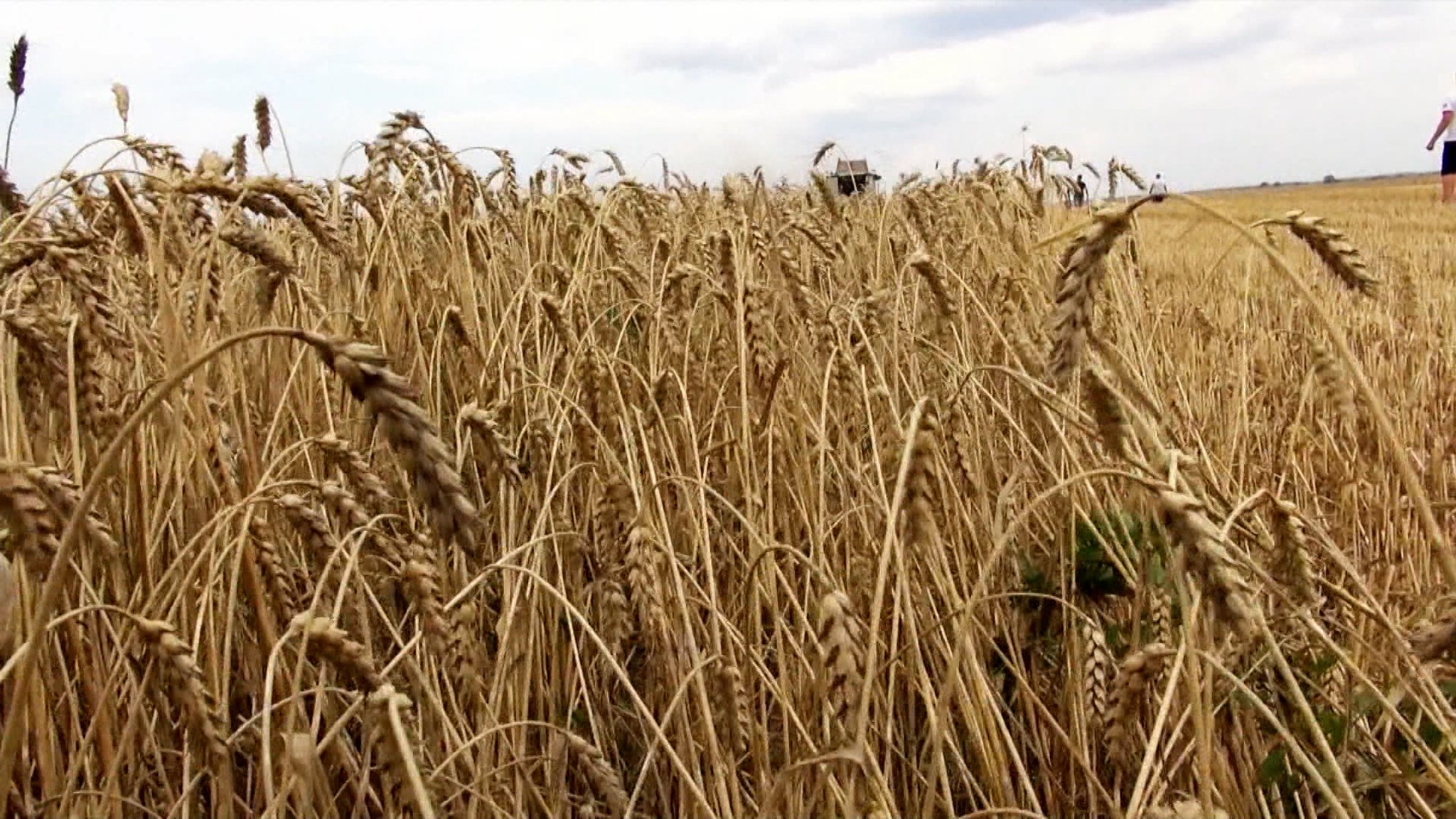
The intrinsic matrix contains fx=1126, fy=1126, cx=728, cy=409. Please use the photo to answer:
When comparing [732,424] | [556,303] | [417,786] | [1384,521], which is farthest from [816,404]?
[417,786]

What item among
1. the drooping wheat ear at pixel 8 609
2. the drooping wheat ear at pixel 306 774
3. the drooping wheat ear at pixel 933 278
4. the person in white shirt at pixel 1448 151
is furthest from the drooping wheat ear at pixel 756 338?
the person in white shirt at pixel 1448 151

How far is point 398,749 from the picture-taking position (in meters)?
0.72

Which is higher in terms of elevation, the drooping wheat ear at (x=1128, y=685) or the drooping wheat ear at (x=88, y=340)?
the drooping wheat ear at (x=88, y=340)

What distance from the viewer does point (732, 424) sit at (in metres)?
1.98

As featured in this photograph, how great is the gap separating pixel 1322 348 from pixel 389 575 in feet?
4.10

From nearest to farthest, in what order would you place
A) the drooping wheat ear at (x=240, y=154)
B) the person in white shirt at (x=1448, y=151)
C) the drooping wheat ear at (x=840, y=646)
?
the drooping wheat ear at (x=840, y=646) < the drooping wheat ear at (x=240, y=154) < the person in white shirt at (x=1448, y=151)

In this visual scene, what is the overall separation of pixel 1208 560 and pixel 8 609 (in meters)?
0.97

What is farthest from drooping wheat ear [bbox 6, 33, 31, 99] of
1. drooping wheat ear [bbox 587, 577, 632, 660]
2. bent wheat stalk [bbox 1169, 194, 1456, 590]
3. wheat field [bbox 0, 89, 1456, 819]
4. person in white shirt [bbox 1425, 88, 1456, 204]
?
person in white shirt [bbox 1425, 88, 1456, 204]

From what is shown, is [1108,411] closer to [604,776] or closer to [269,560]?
[604,776]

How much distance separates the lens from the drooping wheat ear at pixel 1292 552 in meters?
1.05

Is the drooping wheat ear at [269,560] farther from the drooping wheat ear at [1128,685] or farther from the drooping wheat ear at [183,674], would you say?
the drooping wheat ear at [1128,685]

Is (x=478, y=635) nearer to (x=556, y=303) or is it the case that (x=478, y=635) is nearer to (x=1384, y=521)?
(x=556, y=303)

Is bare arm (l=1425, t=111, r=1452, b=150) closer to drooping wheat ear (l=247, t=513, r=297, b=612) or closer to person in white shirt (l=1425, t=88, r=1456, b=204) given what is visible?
person in white shirt (l=1425, t=88, r=1456, b=204)

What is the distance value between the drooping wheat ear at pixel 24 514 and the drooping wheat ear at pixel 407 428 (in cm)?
29
